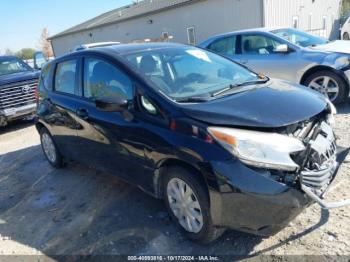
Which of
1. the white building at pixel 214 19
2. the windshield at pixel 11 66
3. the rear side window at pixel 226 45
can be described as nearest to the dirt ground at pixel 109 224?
the rear side window at pixel 226 45

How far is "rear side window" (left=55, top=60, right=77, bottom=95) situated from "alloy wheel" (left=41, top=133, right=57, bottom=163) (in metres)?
0.95

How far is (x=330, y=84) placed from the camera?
6.25 metres

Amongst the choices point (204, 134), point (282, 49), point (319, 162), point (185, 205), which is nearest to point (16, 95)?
point (282, 49)

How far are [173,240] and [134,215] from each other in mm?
655

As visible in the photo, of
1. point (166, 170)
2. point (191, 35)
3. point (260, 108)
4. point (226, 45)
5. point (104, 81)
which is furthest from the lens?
point (191, 35)

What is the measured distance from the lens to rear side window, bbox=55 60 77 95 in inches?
167

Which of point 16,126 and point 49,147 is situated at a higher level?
point 49,147

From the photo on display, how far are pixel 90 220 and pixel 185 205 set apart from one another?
125cm

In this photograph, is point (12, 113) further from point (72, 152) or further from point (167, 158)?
point (167, 158)

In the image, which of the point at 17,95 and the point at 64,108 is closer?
the point at 64,108

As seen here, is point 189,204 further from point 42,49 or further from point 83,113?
point 42,49

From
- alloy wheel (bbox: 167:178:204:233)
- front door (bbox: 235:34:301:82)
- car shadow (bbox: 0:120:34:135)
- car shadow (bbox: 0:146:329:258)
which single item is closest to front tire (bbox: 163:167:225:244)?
alloy wheel (bbox: 167:178:204:233)

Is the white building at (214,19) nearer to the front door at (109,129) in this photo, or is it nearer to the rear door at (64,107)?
the rear door at (64,107)

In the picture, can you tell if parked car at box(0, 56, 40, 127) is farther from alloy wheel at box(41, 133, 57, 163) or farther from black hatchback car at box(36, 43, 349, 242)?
black hatchback car at box(36, 43, 349, 242)
